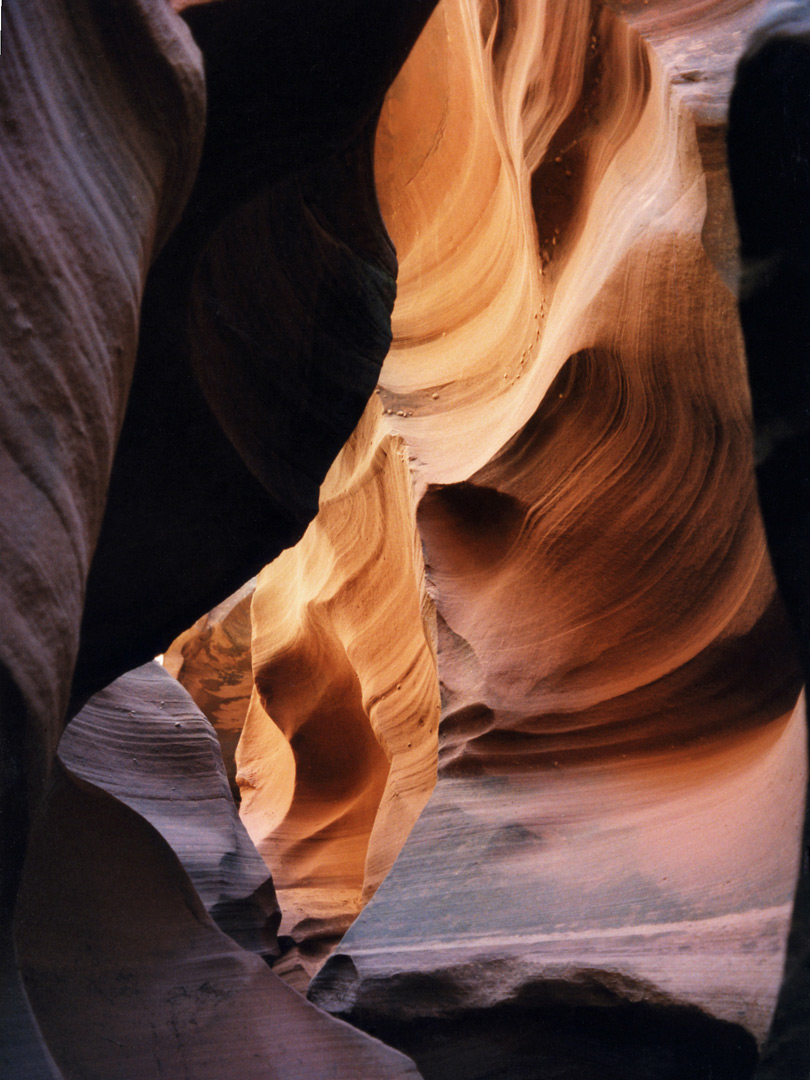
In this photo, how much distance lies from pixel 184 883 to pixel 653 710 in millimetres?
1400

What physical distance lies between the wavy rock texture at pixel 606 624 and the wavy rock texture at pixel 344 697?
58 centimetres

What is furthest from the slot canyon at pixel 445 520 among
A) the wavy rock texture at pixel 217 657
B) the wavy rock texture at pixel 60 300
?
the wavy rock texture at pixel 217 657

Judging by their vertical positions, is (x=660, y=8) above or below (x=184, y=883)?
above

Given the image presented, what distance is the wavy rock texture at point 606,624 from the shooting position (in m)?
2.15

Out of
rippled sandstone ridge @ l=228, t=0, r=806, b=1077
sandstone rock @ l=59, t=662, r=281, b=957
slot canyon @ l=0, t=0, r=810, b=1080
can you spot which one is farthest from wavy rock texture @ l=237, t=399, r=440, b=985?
sandstone rock @ l=59, t=662, r=281, b=957

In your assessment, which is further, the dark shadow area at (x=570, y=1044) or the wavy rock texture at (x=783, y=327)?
the dark shadow area at (x=570, y=1044)

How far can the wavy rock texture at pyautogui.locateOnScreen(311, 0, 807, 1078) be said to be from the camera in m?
2.15

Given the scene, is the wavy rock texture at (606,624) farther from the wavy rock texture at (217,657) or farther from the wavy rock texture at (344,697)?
the wavy rock texture at (217,657)

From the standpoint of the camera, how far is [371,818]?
5043mm

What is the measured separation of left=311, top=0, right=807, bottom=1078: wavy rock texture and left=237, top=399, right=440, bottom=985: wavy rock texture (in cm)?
58

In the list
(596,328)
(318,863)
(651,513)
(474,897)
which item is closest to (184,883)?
(474,897)

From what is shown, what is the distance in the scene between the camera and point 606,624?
276cm

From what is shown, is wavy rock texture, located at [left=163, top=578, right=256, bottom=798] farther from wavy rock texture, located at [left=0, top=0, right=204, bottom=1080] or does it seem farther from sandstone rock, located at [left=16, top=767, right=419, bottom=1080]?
wavy rock texture, located at [left=0, top=0, right=204, bottom=1080]

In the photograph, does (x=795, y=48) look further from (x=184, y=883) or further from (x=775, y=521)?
(x=184, y=883)
